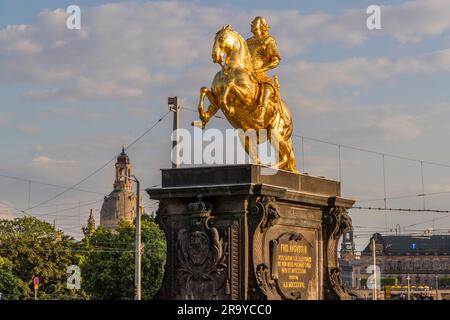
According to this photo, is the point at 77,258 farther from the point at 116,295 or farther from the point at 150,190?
the point at 150,190

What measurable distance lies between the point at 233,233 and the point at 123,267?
46354 mm

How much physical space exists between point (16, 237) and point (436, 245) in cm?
12485

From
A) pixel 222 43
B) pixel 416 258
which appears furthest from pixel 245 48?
pixel 416 258

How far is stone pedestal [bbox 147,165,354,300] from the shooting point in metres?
21.3

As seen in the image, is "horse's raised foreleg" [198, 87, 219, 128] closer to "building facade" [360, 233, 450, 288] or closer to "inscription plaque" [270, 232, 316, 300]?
"inscription plaque" [270, 232, 316, 300]

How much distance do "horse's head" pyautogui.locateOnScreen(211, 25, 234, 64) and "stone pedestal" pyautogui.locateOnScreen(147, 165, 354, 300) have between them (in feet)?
8.75

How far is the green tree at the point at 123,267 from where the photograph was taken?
6425cm

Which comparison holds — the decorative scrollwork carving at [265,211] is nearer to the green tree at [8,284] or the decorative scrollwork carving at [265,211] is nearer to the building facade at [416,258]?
the green tree at [8,284]

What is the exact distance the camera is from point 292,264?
74.1 feet


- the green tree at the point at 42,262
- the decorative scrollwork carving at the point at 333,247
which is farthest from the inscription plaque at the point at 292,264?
the green tree at the point at 42,262

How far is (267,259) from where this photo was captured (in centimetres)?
2175

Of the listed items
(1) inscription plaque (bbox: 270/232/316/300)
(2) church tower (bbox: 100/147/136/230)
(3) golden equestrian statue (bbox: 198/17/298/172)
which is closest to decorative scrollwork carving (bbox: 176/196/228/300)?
(1) inscription plaque (bbox: 270/232/316/300)
